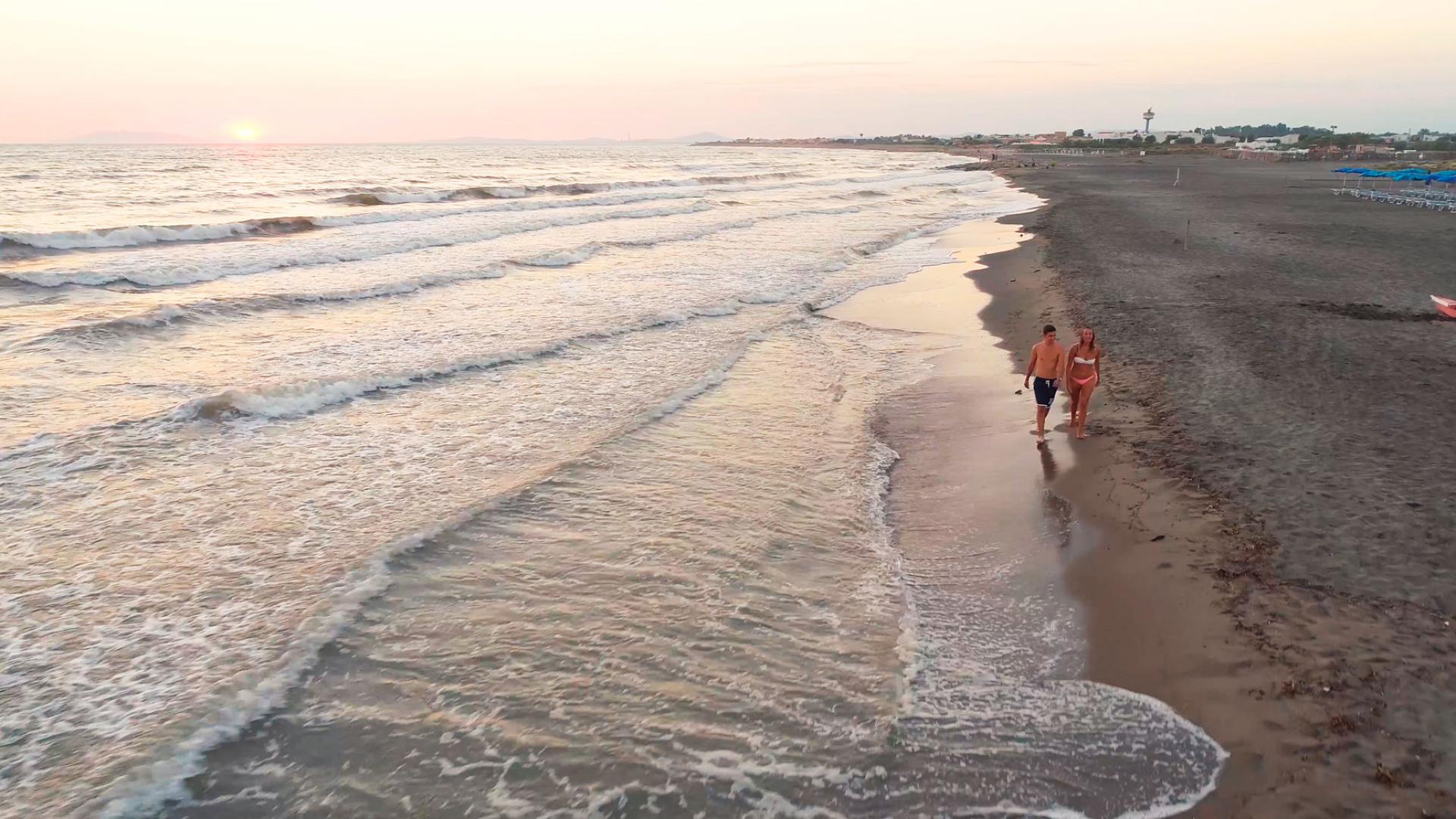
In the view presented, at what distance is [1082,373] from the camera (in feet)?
31.8

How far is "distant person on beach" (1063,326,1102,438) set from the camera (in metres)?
9.58

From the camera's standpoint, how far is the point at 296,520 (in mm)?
7953

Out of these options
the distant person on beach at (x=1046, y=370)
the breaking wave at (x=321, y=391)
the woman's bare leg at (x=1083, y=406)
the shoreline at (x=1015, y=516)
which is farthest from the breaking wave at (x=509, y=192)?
the woman's bare leg at (x=1083, y=406)

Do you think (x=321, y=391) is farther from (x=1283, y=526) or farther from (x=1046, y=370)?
(x=1283, y=526)

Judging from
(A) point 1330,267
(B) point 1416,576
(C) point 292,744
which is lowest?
(C) point 292,744

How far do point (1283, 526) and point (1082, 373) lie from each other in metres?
3.03

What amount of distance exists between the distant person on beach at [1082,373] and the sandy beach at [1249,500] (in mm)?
365

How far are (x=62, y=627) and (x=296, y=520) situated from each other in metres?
2.04

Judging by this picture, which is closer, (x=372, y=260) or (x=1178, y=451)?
(x=1178, y=451)

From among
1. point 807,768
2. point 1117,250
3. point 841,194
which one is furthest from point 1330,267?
point 841,194

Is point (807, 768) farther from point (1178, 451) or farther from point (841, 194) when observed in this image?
point (841, 194)

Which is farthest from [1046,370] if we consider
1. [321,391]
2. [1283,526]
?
[321,391]

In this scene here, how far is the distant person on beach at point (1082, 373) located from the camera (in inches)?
377

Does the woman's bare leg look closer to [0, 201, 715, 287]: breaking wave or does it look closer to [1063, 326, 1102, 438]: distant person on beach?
[1063, 326, 1102, 438]: distant person on beach
